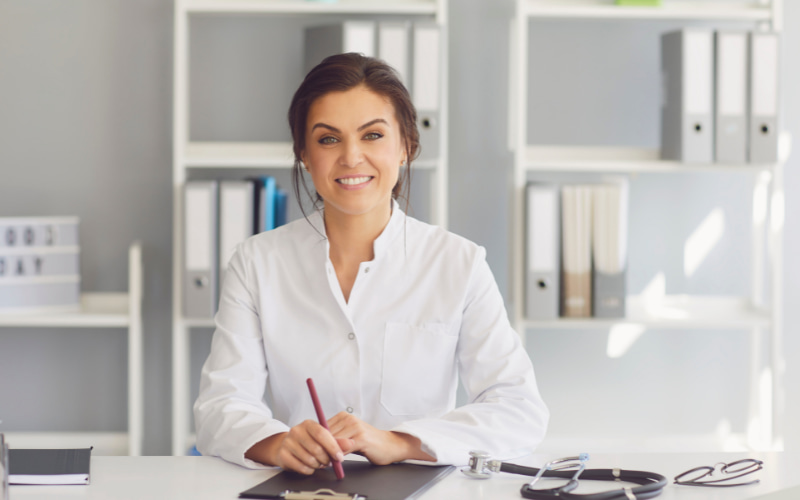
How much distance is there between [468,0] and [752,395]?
60.8 inches

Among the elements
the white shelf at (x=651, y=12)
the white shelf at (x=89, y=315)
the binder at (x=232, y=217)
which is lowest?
the white shelf at (x=89, y=315)

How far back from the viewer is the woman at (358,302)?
1368mm

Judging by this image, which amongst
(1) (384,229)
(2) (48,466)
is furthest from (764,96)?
(2) (48,466)

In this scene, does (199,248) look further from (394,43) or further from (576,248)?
(576,248)

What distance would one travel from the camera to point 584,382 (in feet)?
8.59

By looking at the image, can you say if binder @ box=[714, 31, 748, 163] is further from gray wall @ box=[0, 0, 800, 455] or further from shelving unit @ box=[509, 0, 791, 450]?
gray wall @ box=[0, 0, 800, 455]

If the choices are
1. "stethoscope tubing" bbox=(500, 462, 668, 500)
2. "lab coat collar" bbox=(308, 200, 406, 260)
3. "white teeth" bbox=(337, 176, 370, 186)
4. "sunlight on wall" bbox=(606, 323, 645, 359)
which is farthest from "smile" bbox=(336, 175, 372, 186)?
"sunlight on wall" bbox=(606, 323, 645, 359)

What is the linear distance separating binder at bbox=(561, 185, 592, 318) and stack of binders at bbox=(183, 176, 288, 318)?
0.84 metres

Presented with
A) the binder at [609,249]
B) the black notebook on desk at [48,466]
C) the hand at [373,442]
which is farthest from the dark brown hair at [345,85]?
the binder at [609,249]

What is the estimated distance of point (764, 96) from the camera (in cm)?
219

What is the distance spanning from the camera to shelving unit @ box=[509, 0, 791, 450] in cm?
223

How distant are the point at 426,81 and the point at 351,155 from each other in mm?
900

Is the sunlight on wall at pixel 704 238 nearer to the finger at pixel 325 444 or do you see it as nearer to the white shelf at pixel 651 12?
the white shelf at pixel 651 12

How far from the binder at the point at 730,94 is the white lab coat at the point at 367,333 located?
1.09 meters
